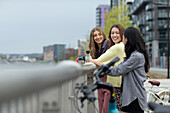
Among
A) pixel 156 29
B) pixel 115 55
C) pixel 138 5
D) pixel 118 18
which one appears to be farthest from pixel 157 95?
pixel 138 5

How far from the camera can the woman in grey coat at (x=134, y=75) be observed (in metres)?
2.98

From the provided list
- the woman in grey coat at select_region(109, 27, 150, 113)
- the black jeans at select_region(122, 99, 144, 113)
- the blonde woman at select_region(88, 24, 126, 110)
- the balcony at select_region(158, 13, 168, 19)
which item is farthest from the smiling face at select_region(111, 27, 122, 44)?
the balcony at select_region(158, 13, 168, 19)

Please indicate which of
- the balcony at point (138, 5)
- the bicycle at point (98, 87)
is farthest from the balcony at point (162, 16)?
the bicycle at point (98, 87)

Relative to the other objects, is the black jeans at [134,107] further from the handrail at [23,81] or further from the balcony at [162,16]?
the balcony at [162,16]

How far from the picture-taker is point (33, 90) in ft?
2.60

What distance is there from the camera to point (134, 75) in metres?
3.02

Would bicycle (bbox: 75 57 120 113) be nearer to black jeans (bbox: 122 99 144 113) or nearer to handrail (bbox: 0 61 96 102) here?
handrail (bbox: 0 61 96 102)

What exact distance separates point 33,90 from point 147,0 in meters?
62.1

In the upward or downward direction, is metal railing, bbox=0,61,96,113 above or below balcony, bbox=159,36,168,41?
below

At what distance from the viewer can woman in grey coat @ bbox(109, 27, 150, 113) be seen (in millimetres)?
2984

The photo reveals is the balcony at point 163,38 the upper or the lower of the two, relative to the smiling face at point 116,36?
upper

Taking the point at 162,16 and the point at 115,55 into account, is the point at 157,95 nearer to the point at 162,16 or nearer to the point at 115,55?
the point at 115,55

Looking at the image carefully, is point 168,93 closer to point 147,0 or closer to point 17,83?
point 17,83

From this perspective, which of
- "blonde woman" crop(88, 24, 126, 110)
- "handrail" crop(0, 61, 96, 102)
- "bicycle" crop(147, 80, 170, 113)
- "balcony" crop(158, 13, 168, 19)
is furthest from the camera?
"balcony" crop(158, 13, 168, 19)
